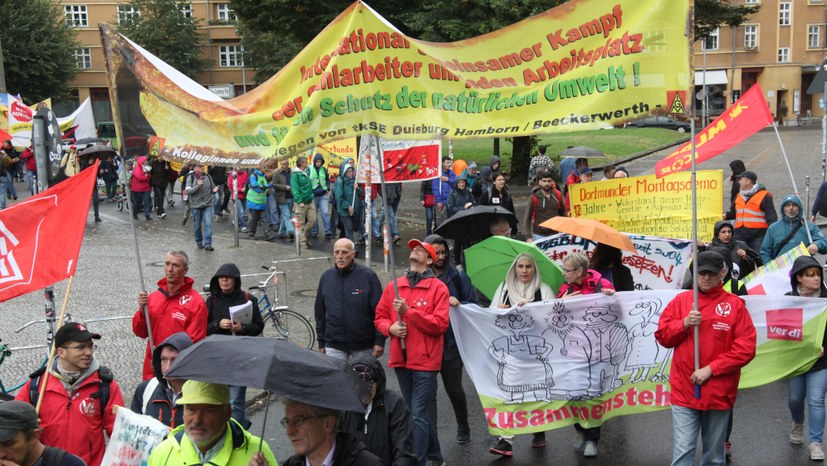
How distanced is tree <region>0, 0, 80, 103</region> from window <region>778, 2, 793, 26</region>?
52.8m

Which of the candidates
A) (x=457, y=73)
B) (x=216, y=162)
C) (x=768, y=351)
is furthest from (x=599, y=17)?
(x=768, y=351)

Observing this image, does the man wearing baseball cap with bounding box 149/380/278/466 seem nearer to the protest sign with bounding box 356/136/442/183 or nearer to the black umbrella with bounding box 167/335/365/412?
the black umbrella with bounding box 167/335/365/412

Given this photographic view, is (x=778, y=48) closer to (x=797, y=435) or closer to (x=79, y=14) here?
(x=79, y=14)

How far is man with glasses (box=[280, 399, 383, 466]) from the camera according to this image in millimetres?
3828

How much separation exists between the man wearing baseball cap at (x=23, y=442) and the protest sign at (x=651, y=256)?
719 centimetres

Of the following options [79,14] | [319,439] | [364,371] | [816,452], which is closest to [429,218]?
[816,452]

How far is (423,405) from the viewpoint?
7.33 metres

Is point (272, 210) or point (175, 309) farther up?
point (175, 309)

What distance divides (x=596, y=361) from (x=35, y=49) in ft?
166

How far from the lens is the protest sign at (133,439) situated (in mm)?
4957

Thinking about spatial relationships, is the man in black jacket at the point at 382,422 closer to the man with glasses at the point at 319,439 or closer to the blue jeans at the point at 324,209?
the man with glasses at the point at 319,439

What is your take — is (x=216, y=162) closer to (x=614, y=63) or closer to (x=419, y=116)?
(x=419, y=116)

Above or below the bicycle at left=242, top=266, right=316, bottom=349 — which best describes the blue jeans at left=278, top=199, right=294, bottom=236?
above

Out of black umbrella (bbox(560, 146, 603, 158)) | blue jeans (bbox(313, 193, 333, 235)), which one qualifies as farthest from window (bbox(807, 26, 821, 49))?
blue jeans (bbox(313, 193, 333, 235))
